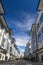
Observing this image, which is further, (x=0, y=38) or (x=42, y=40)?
(x=0, y=38)

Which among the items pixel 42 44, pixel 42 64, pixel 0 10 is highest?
pixel 0 10

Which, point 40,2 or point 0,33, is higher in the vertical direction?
point 40,2

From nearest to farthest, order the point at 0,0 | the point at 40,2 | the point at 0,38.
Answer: the point at 0,0 → the point at 40,2 → the point at 0,38

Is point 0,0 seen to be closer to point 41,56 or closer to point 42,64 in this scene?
point 42,64

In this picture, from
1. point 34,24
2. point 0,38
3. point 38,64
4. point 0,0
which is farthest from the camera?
point 34,24

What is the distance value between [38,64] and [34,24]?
72.8 ft

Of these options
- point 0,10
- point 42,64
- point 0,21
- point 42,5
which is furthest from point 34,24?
point 42,64

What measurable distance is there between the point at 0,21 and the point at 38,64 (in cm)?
1576

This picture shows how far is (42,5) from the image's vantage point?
16.1 m

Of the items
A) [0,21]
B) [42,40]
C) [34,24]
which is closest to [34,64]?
[42,40]

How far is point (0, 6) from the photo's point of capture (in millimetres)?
14438

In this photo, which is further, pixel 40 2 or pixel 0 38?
pixel 0 38

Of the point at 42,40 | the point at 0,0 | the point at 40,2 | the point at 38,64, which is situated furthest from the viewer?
the point at 42,40

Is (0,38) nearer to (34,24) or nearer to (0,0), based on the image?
(0,0)
